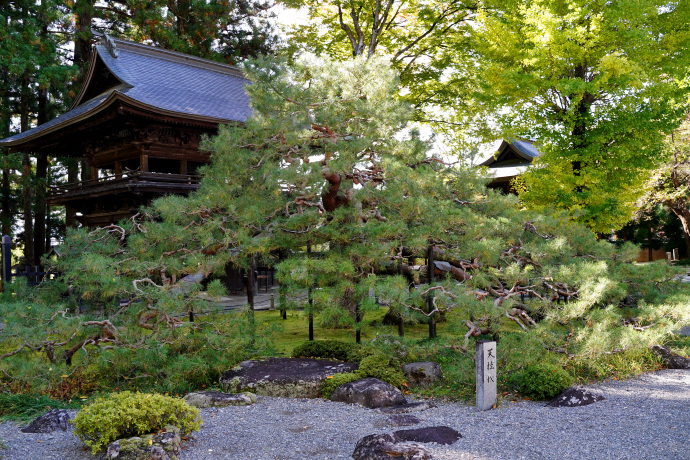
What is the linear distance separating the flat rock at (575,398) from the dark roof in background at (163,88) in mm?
9415

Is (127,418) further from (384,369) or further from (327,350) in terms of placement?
(327,350)

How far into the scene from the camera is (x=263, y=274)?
1836 cm

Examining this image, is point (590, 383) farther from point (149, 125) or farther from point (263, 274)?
point (263, 274)

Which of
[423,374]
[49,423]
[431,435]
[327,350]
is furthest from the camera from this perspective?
[327,350]

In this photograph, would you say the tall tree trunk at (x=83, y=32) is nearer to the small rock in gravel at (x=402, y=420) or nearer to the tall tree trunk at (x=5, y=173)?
the tall tree trunk at (x=5, y=173)

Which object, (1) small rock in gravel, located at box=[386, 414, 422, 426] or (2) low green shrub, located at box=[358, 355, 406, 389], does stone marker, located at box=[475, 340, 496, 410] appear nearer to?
(1) small rock in gravel, located at box=[386, 414, 422, 426]

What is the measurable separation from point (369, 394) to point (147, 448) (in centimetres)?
254

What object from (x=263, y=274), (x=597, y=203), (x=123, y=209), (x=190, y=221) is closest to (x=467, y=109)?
(x=597, y=203)

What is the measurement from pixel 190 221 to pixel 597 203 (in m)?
7.79

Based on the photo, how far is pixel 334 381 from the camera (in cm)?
633

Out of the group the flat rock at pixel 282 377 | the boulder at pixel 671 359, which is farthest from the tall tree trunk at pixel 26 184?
the boulder at pixel 671 359

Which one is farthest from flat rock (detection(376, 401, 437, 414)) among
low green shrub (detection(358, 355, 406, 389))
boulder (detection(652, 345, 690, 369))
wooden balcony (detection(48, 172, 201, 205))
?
wooden balcony (detection(48, 172, 201, 205))

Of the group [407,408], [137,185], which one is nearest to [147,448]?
[407,408]

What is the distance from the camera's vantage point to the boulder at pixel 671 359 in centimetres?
722
